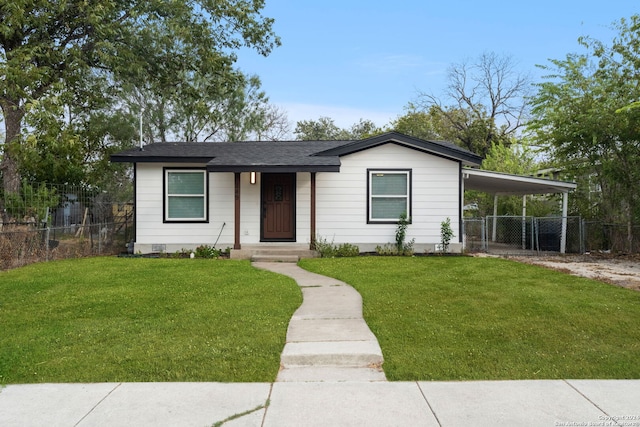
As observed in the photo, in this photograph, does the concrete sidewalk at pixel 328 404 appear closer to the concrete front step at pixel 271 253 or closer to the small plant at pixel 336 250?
the concrete front step at pixel 271 253

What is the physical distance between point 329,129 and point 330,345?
37.7 metres

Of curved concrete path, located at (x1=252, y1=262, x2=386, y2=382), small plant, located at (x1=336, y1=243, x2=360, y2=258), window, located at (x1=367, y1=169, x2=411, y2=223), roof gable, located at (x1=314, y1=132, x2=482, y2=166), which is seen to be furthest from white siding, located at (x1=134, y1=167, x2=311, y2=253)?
curved concrete path, located at (x1=252, y1=262, x2=386, y2=382)

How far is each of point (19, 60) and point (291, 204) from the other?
8.23 metres

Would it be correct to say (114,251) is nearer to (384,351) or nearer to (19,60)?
(19,60)

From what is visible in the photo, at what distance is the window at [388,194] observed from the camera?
40.4 feet

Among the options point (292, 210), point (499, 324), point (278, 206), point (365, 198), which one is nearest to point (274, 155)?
point (278, 206)

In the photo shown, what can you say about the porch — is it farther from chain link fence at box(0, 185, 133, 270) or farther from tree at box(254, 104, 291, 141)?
tree at box(254, 104, 291, 141)

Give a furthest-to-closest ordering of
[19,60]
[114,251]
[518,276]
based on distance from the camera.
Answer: [114,251], [19,60], [518,276]

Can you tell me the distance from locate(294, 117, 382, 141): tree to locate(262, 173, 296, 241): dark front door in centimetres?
2806

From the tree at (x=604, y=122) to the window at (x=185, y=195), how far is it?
35.3 ft

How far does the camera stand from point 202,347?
4.55 metres

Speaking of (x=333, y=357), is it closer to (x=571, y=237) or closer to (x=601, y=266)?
(x=601, y=266)

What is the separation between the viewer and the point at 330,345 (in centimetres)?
→ 458

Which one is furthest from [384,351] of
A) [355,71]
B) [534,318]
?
[355,71]
